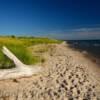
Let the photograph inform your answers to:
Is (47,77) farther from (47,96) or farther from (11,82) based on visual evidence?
(47,96)

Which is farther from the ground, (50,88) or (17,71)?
(17,71)

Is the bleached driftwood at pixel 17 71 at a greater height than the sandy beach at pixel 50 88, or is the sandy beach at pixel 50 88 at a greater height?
the bleached driftwood at pixel 17 71

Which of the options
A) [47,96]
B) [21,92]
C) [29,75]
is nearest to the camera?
[47,96]

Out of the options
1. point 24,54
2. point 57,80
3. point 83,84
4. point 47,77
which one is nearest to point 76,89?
point 83,84

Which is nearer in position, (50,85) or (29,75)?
(50,85)

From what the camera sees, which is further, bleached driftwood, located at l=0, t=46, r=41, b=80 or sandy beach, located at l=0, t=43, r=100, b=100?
bleached driftwood, located at l=0, t=46, r=41, b=80

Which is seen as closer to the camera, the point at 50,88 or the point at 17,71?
the point at 50,88

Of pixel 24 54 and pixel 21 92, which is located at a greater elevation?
pixel 24 54

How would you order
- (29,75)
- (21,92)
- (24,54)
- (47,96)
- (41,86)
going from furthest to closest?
(24,54), (29,75), (41,86), (21,92), (47,96)

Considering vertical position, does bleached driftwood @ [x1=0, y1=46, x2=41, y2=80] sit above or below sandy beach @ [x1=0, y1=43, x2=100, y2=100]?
above

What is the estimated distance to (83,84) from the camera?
11.5m

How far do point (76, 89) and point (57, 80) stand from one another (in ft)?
6.88

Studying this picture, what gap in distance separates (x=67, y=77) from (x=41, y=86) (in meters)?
2.43

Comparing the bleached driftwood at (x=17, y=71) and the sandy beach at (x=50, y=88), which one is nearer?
the sandy beach at (x=50, y=88)
